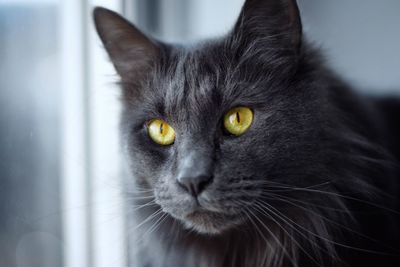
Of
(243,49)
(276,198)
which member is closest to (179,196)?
(276,198)

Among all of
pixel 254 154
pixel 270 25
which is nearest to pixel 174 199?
pixel 254 154

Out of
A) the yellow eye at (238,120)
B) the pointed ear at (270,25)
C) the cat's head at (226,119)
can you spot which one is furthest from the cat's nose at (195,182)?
the pointed ear at (270,25)

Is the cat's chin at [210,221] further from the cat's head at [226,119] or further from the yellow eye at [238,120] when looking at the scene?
the yellow eye at [238,120]

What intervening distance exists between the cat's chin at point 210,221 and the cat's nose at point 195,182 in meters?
0.09

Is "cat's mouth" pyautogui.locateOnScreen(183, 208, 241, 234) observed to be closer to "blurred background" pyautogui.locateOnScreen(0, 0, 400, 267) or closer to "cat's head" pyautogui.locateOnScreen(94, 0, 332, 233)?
"cat's head" pyautogui.locateOnScreen(94, 0, 332, 233)

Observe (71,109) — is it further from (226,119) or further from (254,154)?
(254,154)

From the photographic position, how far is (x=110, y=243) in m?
1.71

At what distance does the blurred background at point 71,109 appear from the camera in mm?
1416

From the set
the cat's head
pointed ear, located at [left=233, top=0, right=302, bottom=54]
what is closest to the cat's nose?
the cat's head

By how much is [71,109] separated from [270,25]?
0.81 metres

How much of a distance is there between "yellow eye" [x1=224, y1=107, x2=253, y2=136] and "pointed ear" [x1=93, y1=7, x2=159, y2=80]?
14.0 inches

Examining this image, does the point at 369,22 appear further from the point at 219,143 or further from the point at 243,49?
the point at 219,143

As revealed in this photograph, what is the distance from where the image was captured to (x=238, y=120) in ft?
4.40

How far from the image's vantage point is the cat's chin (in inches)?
49.8
